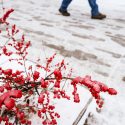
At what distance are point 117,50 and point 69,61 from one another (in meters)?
0.95

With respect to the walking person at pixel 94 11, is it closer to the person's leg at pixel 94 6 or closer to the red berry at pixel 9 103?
the person's leg at pixel 94 6

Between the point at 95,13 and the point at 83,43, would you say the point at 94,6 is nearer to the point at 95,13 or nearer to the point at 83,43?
the point at 95,13

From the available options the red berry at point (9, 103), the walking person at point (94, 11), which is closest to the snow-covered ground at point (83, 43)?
the walking person at point (94, 11)

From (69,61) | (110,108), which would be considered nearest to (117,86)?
(110,108)

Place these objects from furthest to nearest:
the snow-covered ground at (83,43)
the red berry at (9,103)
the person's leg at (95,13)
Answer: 1. the person's leg at (95,13)
2. the snow-covered ground at (83,43)
3. the red berry at (9,103)

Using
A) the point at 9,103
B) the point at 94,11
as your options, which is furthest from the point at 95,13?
the point at 9,103

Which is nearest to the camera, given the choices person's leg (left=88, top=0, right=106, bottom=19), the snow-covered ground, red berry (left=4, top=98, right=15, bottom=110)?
red berry (left=4, top=98, right=15, bottom=110)

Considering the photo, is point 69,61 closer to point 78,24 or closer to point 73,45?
point 73,45

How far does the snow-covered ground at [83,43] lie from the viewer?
244 cm

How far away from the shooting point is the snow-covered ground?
8.02 ft

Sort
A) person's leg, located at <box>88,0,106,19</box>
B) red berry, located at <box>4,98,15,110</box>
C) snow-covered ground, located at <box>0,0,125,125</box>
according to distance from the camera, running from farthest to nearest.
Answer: person's leg, located at <box>88,0,106,19</box>
snow-covered ground, located at <box>0,0,125,125</box>
red berry, located at <box>4,98,15,110</box>

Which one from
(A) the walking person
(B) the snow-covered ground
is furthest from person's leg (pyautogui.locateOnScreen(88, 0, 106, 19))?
(B) the snow-covered ground

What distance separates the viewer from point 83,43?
417cm

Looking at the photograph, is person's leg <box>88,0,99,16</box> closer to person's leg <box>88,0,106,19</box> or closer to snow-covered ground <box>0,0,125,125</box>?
person's leg <box>88,0,106,19</box>
